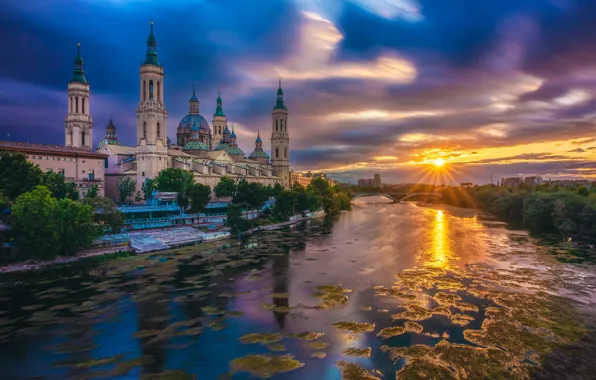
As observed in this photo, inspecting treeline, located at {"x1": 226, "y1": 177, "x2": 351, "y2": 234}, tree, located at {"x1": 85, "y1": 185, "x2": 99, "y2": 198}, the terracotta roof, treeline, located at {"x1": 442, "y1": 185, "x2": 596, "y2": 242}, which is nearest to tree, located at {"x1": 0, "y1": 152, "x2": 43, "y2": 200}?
the terracotta roof

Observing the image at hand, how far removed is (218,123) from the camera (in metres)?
103

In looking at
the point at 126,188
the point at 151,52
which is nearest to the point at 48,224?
the point at 126,188

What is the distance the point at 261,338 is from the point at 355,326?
4855 millimetres

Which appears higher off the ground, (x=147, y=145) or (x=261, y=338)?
(x=147, y=145)

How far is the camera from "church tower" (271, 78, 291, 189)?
10256 cm

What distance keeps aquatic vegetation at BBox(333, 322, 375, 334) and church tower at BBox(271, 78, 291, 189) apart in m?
82.7

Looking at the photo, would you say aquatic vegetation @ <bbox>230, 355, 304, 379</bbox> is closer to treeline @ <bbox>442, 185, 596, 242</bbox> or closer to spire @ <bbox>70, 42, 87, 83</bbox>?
treeline @ <bbox>442, 185, 596, 242</bbox>

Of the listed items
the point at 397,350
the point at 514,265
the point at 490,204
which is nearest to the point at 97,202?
the point at 397,350

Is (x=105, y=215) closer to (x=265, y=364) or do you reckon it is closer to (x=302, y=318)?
(x=302, y=318)

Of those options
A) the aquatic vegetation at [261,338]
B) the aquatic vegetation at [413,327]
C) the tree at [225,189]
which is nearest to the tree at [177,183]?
the tree at [225,189]

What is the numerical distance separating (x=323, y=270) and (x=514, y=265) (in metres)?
16.3

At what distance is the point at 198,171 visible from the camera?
223 feet

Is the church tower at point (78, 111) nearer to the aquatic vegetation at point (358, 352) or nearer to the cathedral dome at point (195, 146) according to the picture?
the cathedral dome at point (195, 146)

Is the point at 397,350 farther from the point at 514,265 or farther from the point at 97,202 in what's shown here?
the point at 97,202
